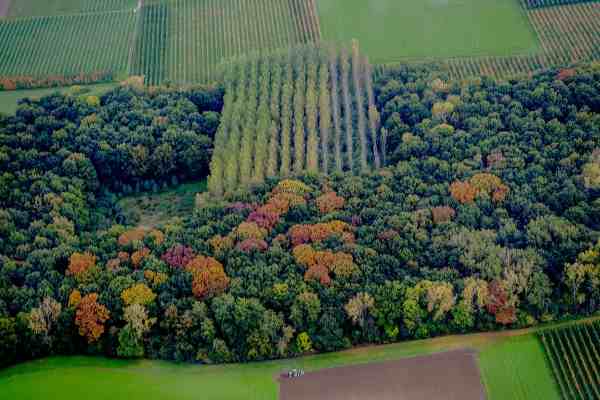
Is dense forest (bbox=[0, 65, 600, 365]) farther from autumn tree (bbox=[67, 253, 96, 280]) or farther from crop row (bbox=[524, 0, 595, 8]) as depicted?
crop row (bbox=[524, 0, 595, 8])

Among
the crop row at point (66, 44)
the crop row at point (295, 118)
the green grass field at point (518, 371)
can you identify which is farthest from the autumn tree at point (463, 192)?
the crop row at point (66, 44)

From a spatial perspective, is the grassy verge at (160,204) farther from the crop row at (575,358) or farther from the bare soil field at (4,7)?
the bare soil field at (4,7)

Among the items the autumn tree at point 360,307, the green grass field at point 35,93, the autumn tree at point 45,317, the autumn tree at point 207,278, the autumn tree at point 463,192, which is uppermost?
the green grass field at point 35,93

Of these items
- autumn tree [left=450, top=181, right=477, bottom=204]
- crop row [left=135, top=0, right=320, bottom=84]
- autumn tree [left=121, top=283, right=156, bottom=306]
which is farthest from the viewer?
crop row [left=135, top=0, right=320, bottom=84]

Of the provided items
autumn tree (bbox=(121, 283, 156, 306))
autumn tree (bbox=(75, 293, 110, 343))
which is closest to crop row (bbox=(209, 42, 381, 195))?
autumn tree (bbox=(121, 283, 156, 306))

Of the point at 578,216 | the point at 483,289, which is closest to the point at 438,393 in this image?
the point at 483,289

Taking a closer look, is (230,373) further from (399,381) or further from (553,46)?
(553,46)
